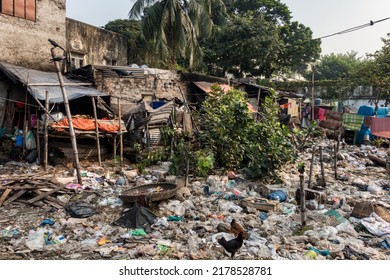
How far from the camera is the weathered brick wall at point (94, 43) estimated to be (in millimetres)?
13860

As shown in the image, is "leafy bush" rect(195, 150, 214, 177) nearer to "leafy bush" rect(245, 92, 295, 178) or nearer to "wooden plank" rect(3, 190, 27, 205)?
"leafy bush" rect(245, 92, 295, 178)

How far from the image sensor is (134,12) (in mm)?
15555

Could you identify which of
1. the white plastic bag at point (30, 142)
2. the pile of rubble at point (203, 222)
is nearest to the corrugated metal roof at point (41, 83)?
the white plastic bag at point (30, 142)

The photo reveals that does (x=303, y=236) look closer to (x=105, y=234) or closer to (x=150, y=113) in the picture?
(x=105, y=234)

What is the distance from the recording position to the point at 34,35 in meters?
11.5

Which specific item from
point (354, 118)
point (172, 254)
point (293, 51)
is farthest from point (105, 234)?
point (293, 51)

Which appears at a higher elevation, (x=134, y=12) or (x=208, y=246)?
(x=134, y=12)

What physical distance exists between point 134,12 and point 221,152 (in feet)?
33.5

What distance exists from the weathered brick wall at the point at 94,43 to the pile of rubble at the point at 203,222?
8.27 m

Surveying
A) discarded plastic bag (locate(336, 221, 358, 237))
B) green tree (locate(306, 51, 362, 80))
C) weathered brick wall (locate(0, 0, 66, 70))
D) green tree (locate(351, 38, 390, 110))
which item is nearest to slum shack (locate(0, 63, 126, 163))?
weathered brick wall (locate(0, 0, 66, 70))

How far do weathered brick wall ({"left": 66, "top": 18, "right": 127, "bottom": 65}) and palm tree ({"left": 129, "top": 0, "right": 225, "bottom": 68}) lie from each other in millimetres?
1534

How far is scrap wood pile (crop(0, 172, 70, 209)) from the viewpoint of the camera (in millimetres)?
6043

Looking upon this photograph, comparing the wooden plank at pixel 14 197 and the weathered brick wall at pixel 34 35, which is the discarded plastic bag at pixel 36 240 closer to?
the wooden plank at pixel 14 197

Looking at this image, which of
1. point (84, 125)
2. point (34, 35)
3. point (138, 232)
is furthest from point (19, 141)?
point (138, 232)
